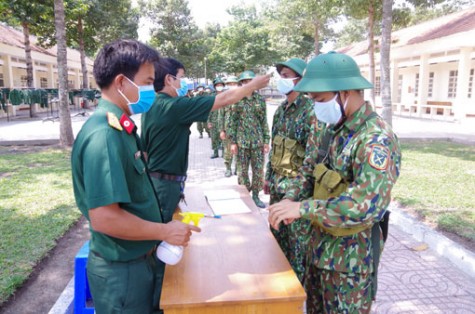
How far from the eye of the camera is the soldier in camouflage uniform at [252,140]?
540 cm

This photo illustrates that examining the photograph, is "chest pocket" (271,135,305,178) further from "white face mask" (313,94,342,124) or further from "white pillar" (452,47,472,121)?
"white pillar" (452,47,472,121)

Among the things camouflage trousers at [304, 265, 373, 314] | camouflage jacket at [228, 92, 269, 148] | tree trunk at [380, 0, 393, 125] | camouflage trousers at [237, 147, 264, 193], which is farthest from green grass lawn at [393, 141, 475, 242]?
camouflage trousers at [304, 265, 373, 314]

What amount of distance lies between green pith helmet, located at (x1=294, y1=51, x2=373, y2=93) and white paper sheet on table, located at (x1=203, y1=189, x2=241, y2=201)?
56.4 inches

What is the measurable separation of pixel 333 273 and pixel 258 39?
37725 millimetres

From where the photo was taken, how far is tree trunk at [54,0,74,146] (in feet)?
29.1

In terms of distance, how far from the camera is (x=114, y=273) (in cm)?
157

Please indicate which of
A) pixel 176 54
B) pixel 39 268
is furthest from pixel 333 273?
pixel 176 54

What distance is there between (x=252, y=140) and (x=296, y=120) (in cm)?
231

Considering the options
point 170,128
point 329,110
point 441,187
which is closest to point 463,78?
point 441,187

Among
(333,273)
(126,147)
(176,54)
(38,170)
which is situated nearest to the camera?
(126,147)

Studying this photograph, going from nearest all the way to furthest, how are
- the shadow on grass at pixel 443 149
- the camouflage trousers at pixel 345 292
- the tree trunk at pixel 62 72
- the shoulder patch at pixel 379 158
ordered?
the shoulder patch at pixel 379 158
the camouflage trousers at pixel 345 292
the shadow on grass at pixel 443 149
the tree trunk at pixel 62 72

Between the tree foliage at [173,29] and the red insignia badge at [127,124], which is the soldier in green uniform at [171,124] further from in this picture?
the tree foliage at [173,29]

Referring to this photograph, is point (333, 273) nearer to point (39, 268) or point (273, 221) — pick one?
point (273, 221)

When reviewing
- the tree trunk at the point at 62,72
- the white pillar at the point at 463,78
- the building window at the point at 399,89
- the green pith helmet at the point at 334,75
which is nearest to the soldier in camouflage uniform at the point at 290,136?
the green pith helmet at the point at 334,75
